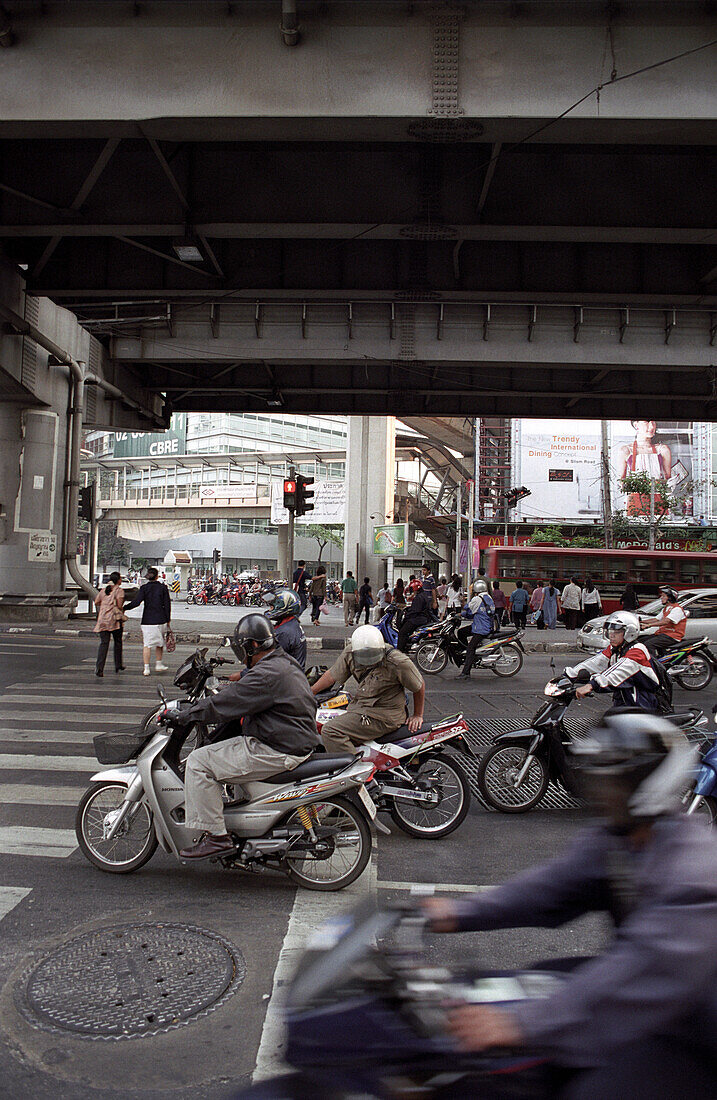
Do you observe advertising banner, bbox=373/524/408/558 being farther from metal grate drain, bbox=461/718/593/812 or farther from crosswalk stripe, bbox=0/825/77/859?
crosswalk stripe, bbox=0/825/77/859

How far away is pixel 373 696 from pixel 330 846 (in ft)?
4.36

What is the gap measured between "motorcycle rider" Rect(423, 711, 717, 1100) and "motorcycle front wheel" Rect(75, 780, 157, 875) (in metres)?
3.08

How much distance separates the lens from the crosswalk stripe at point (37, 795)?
598 cm

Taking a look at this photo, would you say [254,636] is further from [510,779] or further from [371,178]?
[371,178]

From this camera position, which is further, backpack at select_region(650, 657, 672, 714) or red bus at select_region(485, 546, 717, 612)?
red bus at select_region(485, 546, 717, 612)

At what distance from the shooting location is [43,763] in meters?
7.07

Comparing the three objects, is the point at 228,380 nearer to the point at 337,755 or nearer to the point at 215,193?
the point at 215,193

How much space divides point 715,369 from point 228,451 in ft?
186

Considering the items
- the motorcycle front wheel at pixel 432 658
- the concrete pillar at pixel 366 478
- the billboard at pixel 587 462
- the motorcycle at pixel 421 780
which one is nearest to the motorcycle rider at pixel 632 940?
the motorcycle at pixel 421 780

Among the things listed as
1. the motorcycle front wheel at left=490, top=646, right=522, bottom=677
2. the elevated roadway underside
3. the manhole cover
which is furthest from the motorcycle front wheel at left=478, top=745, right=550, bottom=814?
the motorcycle front wheel at left=490, top=646, right=522, bottom=677

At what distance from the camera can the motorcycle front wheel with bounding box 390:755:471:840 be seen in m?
5.60

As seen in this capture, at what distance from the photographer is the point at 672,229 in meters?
11.4

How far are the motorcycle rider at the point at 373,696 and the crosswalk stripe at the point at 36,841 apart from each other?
1.84 meters

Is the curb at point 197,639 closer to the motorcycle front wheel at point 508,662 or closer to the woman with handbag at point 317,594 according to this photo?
the motorcycle front wheel at point 508,662
